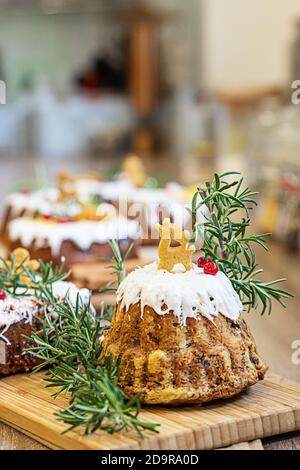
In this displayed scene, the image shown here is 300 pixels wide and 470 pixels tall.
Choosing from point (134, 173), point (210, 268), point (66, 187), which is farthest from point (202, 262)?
point (134, 173)

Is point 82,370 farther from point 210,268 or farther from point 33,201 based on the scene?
point 33,201

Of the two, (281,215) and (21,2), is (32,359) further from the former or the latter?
(21,2)

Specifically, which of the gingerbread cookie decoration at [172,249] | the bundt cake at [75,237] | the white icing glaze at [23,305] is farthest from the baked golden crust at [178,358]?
the bundt cake at [75,237]

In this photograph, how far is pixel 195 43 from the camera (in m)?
9.30

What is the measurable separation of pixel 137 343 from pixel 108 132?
27.9 ft

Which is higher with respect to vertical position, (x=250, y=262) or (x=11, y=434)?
(x=250, y=262)

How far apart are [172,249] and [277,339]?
1025 millimetres

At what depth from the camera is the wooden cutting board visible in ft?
5.55

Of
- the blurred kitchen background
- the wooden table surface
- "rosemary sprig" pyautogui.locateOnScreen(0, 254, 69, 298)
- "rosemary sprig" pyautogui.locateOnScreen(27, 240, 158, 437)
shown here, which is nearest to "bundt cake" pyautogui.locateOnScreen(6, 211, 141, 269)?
the wooden table surface

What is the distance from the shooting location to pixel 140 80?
10258mm

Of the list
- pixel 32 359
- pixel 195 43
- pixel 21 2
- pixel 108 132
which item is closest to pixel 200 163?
pixel 195 43

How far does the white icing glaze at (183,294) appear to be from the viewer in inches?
72.7
